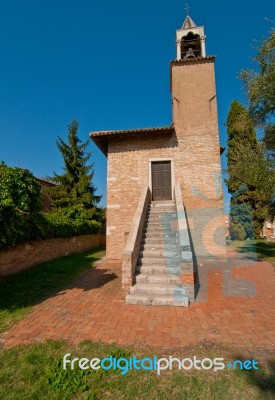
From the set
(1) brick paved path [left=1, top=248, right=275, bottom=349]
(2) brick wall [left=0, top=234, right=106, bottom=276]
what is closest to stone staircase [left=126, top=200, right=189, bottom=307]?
(1) brick paved path [left=1, top=248, right=275, bottom=349]

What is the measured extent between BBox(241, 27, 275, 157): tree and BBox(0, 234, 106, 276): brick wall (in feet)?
32.9

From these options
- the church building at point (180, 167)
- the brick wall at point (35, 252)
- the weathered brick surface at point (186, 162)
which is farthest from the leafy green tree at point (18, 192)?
the weathered brick surface at point (186, 162)

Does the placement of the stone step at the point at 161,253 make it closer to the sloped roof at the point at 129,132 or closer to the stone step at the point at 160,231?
the stone step at the point at 160,231

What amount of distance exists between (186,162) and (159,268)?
243 inches

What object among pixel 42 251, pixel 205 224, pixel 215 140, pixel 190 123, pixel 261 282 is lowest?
pixel 261 282

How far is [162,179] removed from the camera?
10555 mm

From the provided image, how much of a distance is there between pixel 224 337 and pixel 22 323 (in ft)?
11.2

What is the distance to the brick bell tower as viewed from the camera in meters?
9.80

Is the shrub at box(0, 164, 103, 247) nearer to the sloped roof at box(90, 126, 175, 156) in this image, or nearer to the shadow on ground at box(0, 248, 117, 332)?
the shadow on ground at box(0, 248, 117, 332)

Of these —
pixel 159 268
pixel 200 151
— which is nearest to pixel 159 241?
pixel 159 268

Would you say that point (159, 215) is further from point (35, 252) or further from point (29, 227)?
point (35, 252)

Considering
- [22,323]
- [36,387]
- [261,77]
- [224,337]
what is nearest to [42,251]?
[22,323]

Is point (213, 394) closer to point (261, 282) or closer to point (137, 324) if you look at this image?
point (137, 324)

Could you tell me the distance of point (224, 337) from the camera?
3.35 metres
